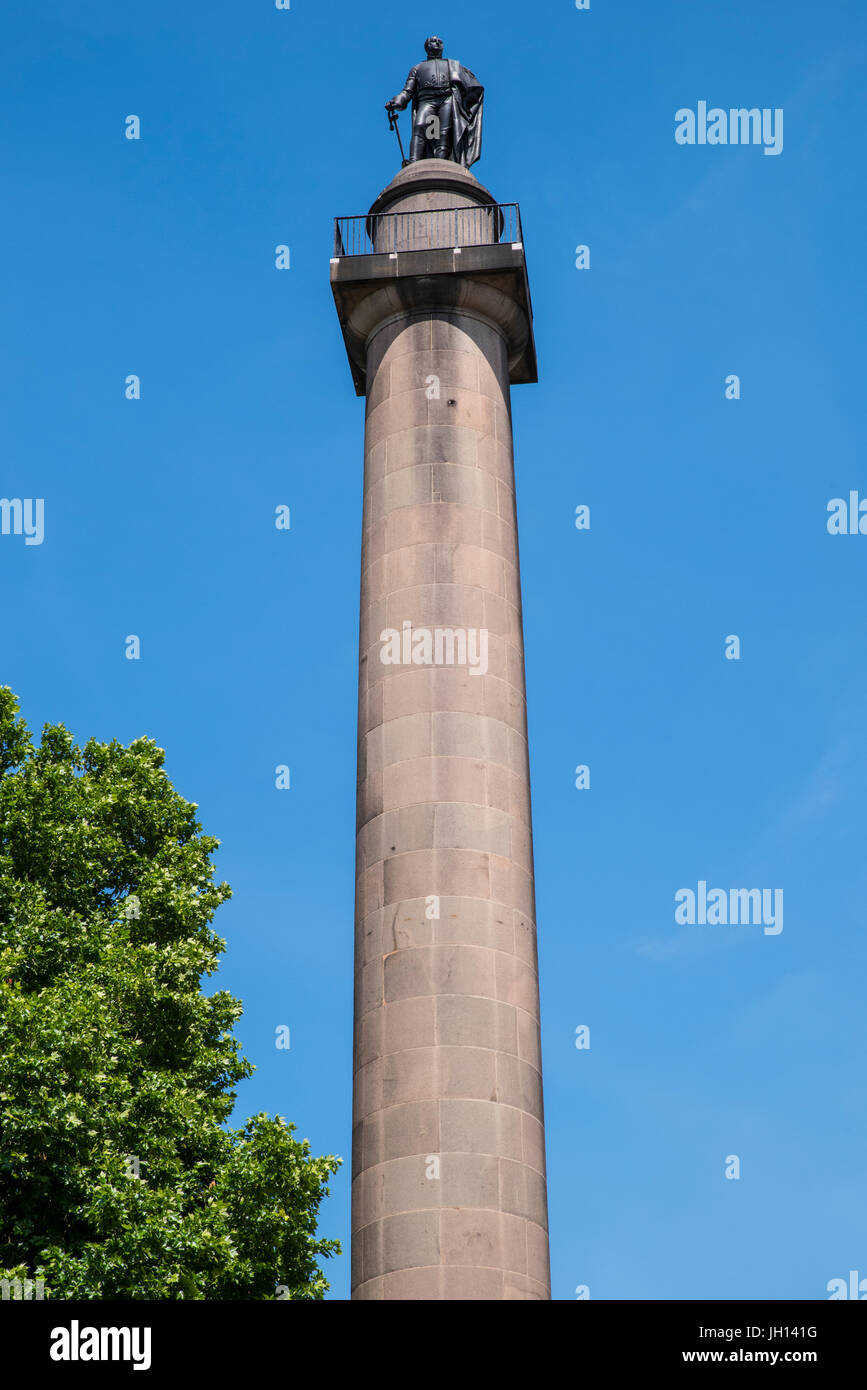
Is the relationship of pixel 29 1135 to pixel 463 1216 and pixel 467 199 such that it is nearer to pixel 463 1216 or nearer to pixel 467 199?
pixel 463 1216

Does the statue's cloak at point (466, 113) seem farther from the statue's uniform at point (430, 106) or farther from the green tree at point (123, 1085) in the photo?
the green tree at point (123, 1085)

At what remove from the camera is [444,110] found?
119 ft

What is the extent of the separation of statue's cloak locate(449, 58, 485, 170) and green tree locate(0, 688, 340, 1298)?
651 inches

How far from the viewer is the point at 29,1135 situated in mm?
28109

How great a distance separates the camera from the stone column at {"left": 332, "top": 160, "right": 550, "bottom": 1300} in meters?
24.6

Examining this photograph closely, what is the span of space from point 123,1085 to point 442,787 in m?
8.44

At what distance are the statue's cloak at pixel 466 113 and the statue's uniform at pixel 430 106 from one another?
14 centimetres

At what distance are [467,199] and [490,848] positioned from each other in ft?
49.1
